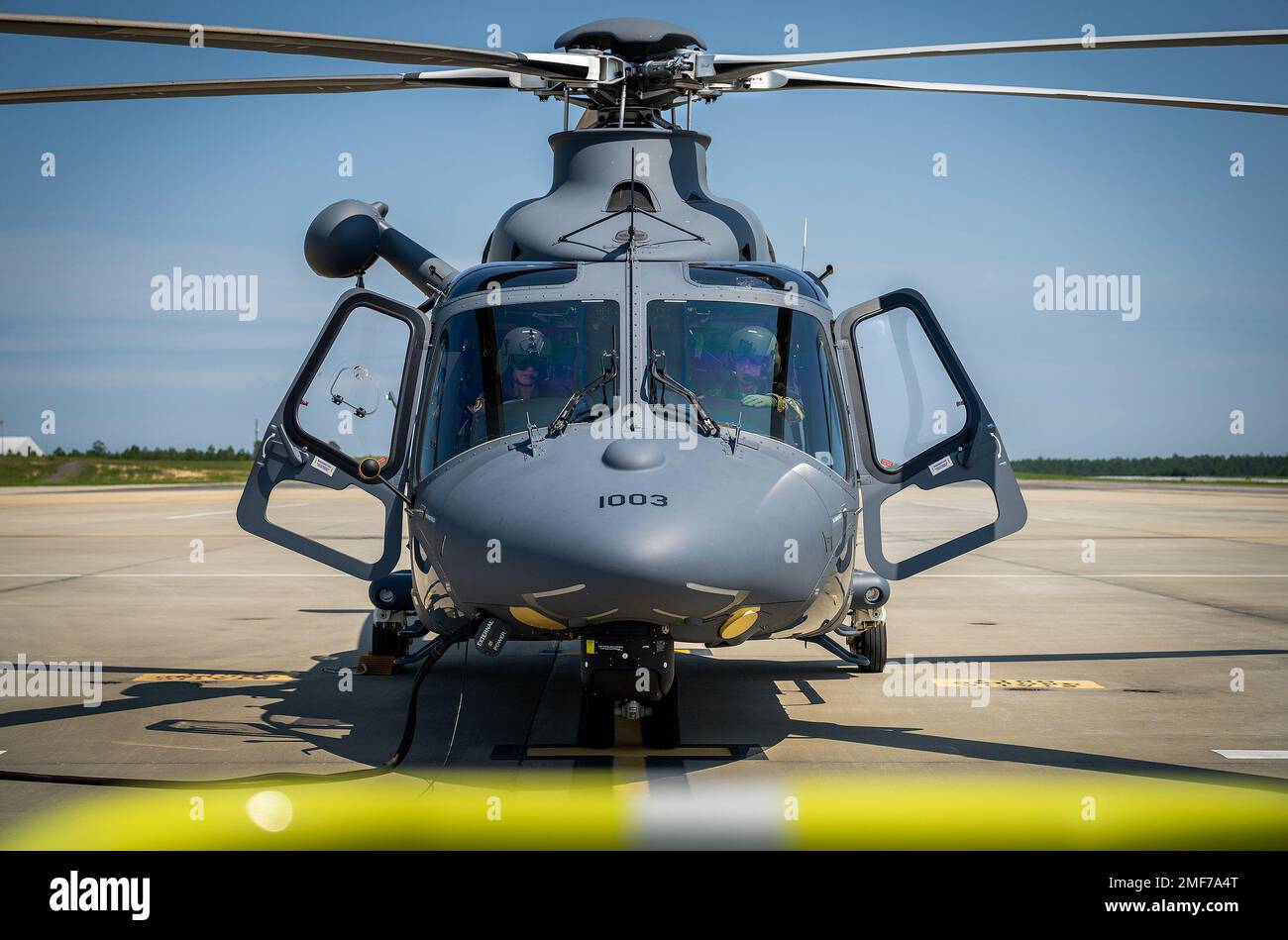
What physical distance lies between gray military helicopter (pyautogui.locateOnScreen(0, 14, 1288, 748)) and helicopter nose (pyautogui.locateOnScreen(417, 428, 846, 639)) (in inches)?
0.5

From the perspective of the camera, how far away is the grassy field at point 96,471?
6700 cm

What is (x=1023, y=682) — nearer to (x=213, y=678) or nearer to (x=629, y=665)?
(x=629, y=665)

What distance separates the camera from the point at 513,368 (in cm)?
658

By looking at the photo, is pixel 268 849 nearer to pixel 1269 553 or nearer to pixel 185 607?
pixel 185 607

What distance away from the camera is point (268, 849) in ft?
16.2

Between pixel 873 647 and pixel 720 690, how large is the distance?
1483 millimetres

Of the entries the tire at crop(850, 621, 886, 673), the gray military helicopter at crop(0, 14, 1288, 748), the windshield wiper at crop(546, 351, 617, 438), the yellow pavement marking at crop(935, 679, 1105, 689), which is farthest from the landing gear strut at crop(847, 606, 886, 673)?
the windshield wiper at crop(546, 351, 617, 438)

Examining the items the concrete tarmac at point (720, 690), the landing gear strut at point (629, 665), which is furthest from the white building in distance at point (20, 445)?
the landing gear strut at point (629, 665)

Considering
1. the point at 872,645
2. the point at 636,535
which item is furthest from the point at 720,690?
the point at 636,535

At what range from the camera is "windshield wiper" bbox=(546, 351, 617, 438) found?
6.05 m

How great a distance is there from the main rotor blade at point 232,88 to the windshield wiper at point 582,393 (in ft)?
7.29

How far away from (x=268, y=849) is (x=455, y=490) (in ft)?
6.05

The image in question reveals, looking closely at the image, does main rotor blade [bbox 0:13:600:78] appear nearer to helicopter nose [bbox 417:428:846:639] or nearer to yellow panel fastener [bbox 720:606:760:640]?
helicopter nose [bbox 417:428:846:639]
